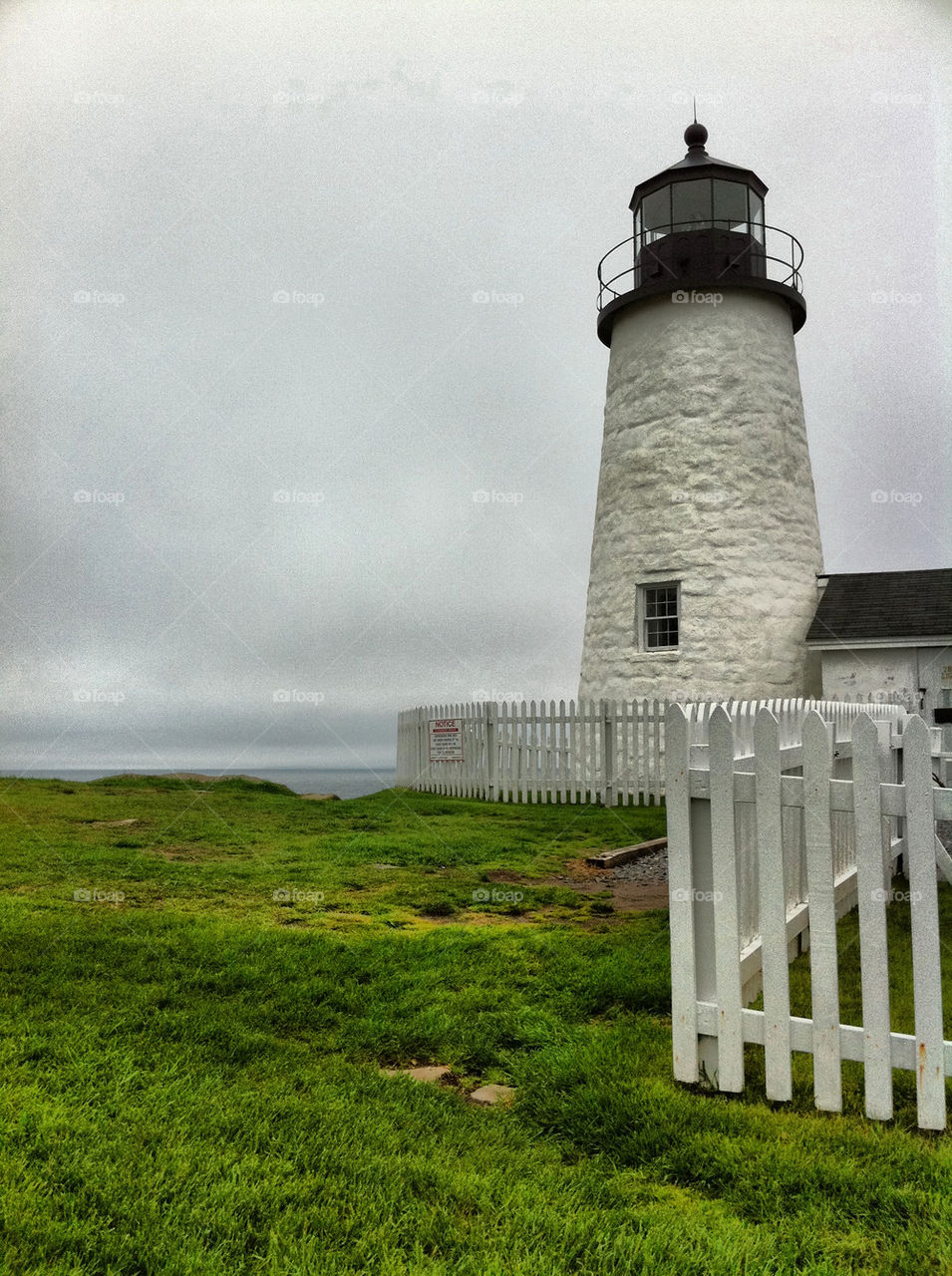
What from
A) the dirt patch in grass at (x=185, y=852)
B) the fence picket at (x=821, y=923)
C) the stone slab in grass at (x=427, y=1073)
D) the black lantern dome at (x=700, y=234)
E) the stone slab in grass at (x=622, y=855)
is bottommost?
the stone slab in grass at (x=427, y=1073)

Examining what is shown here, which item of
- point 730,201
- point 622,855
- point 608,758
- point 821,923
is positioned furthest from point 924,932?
point 730,201

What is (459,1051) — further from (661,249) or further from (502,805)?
(661,249)

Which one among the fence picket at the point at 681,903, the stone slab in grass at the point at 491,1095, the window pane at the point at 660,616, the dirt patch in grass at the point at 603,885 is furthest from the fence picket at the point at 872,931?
the window pane at the point at 660,616

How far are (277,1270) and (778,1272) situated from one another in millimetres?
1426

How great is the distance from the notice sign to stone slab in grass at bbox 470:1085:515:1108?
1338cm

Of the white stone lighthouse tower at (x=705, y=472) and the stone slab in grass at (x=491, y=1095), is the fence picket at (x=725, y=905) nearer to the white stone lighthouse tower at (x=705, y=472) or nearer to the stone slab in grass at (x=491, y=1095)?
the stone slab in grass at (x=491, y=1095)

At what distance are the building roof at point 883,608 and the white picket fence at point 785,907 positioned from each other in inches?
518

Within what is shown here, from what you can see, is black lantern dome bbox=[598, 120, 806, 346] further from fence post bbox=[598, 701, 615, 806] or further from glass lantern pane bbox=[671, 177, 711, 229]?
fence post bbox=[598, 701, 615, 806]

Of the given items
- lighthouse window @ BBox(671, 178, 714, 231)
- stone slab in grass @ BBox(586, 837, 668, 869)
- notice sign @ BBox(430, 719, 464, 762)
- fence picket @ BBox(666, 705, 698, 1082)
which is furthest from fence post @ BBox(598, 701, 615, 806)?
fence picket @ BBox(666, 705, 698, 1082)

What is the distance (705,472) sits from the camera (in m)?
16.1

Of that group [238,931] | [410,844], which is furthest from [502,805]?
[238,931]

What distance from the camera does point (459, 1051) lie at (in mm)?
3998

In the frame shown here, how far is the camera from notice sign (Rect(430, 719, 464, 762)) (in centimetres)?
1709

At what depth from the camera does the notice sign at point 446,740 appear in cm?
1709
